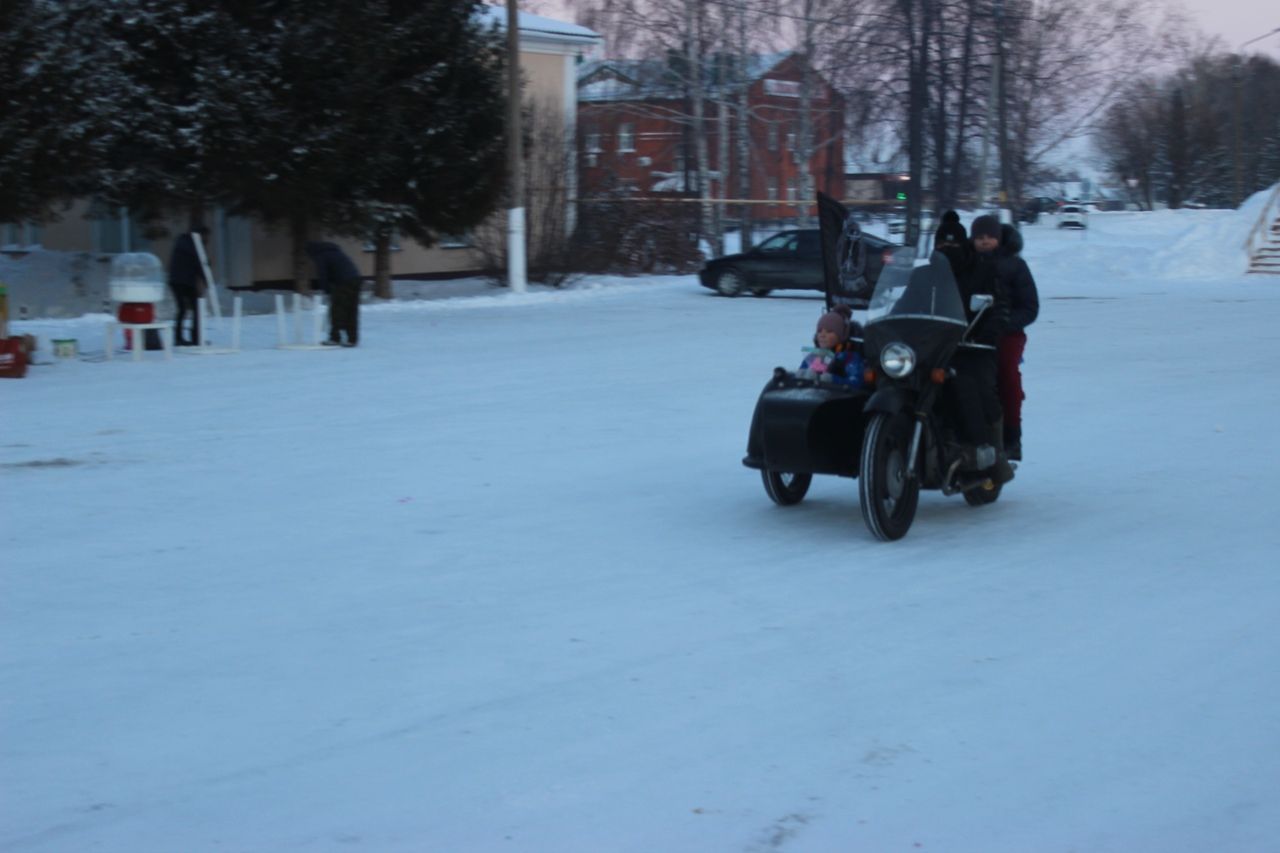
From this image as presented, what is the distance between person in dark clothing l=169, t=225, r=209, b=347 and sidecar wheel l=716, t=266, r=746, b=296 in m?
13.4

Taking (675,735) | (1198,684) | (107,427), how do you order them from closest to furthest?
(675,735) → (1198,684) → (107,427)

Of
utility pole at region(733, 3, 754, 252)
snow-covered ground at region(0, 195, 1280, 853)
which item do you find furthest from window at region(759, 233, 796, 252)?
snow-covered ground at region(0, 195, 1280, 853)

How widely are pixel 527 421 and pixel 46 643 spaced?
7013 mm

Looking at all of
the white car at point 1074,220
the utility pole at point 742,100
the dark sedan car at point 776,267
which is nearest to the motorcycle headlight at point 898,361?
the dark sedan car at point 776,267

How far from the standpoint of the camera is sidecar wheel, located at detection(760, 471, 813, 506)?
8.80 m

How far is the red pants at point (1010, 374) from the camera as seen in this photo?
8.73 meters

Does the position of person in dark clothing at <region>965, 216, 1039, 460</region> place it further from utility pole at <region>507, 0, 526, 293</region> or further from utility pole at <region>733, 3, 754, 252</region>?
utility pole at <region>733, 3, 754, 252</region>

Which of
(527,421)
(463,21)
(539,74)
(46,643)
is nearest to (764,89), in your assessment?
(539,74)

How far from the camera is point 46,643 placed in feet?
19.5

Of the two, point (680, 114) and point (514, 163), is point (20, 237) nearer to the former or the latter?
point (514, 163)

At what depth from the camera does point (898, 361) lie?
782 cm

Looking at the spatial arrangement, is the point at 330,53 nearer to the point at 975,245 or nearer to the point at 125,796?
the point at 975,245

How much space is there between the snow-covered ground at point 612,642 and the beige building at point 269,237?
15187mm

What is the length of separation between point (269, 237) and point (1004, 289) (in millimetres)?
24607
